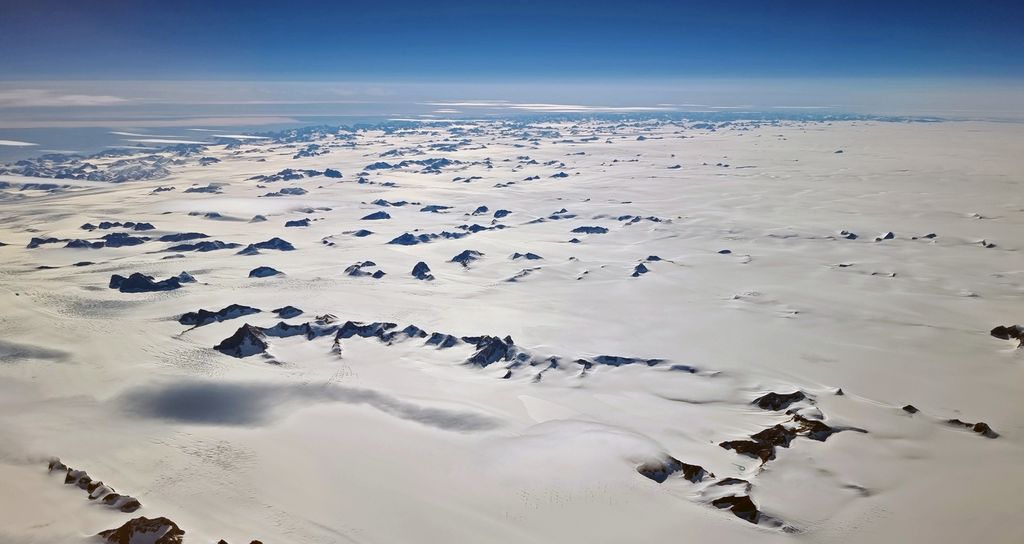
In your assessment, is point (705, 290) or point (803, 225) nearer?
point (705, 290)

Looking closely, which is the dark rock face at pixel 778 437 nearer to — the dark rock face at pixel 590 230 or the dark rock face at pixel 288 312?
the dark rock face at pixel 288 312

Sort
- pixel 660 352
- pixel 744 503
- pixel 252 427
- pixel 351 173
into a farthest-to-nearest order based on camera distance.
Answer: pixel 351 173 < pixel 660 352 < pixel 252 427 < pixel 744 503

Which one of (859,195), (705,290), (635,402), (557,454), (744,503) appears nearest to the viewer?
(744,503)

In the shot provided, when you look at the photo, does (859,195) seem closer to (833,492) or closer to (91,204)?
(833,492)

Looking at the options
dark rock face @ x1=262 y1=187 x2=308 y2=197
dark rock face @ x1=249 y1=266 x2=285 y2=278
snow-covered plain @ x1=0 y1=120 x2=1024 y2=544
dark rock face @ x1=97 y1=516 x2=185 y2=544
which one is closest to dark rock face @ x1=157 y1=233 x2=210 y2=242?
snow-covered plain @ x1=0 y1=120 x2=1024 y2=544

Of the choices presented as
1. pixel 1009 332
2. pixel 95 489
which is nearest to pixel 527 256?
pixel 1009 332

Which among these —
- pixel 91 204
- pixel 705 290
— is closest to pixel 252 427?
pixel 705 290

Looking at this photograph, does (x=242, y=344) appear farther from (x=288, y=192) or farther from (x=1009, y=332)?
(x=288, y=192)
